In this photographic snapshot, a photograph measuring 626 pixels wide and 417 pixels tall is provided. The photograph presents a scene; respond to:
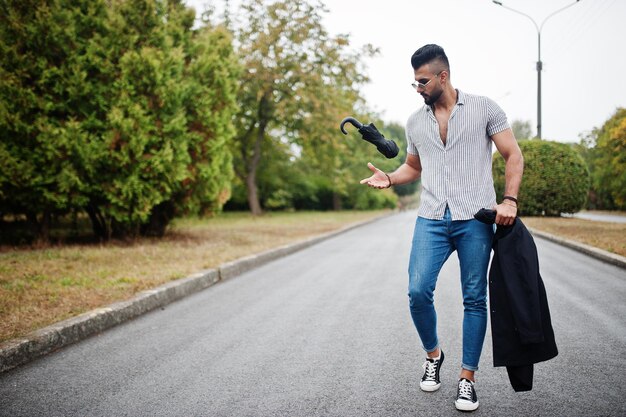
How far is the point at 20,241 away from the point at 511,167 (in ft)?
35.6

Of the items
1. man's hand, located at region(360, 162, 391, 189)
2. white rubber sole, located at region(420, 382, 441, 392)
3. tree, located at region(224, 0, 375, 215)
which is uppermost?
tree, located at region(224, 0, 375, 215)

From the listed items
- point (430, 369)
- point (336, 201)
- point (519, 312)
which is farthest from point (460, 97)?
point (336, 201)

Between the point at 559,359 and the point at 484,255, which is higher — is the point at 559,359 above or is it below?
below

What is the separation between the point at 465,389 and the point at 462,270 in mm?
698

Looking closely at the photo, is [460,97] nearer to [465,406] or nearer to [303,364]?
[465,406]

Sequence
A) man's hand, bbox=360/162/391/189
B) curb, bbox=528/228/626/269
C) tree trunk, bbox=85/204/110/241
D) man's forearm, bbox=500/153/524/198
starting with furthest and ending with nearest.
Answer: tree trunk, bbox=85/204/110/241, curb, bbox=528/228/626/269, man's hand, bbox=360/162/391/189, man's forearm, bbox=500/153/524/198

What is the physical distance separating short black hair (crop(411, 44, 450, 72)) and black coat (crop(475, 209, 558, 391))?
96 centimetres

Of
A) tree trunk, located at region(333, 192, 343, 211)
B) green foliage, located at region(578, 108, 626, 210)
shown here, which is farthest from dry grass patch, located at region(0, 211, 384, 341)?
tree trunk, located at region(333, 192, 343, 211)

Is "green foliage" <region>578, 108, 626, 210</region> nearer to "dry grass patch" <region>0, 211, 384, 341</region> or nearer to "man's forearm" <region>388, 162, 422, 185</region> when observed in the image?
"dry grass patch" <region>0, 211, 384, 341</region>

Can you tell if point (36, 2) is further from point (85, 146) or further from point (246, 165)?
point (246, 165)

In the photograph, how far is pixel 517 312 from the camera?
284cm

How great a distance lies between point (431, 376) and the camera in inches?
127

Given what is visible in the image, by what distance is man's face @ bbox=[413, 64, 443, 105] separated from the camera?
122 inches

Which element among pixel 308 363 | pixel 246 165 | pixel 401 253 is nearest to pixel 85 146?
pixel 401 253
